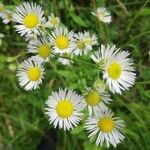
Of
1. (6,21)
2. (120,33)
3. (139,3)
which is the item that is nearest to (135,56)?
(120,33)

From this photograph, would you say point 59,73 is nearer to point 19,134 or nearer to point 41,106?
point 41,106

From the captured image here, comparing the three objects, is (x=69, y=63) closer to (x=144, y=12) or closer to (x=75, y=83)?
(x=75, y=83)

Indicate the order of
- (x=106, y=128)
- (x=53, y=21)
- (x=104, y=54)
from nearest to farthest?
(x=104, y=54) < (x=106, y=128) < (x=53, y=21)

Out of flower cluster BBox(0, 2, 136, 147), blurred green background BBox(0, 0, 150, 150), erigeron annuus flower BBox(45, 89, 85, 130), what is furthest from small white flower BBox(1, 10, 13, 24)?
erigeron annuus flower BBox(45, 89, 85, 130)

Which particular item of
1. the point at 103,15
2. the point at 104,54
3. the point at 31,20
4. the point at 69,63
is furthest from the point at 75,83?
the point at 103,15

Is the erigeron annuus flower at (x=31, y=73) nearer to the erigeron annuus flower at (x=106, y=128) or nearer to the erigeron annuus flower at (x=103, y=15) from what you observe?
the erigeron annuus flower at (x=106, y=128)

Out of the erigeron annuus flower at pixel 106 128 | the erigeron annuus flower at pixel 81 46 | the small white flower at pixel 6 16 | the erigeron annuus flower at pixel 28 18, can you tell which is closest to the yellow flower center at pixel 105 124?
the erigeron annuus flower at pixel 106 128
